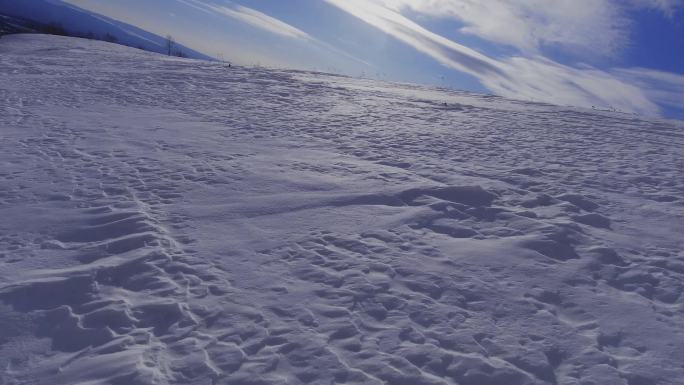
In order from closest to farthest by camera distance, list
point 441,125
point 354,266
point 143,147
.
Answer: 1. point 354,266
2. point 143,147
3. point 441,125

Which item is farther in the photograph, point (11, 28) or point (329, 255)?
point (11, 28)

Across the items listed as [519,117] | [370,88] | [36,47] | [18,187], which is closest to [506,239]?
[18,187]

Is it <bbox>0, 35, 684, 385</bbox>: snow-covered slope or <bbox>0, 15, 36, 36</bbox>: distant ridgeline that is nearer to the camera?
<bbox>0, 35, 684, 385</bbox>: snow-covered slope

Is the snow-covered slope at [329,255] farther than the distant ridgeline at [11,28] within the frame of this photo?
No

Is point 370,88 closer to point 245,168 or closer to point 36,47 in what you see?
point 245,168

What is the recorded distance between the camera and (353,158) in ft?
30.3

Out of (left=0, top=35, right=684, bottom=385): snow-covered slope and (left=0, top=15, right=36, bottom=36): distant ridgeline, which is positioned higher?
(left=0, top=35, right=684, bottom=385): snow-covered slope

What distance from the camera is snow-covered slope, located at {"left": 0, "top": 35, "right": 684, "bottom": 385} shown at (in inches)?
145

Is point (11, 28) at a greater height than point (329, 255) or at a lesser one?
lesser

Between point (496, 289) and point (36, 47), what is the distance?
29.7 meters

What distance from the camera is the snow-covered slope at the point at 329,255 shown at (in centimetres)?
369

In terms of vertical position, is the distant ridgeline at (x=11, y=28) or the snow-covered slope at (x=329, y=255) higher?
the snow-covered slope at (x=329, y=255)

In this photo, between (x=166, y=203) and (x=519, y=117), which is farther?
(x=519, y=117)

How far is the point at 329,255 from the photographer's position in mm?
5316
